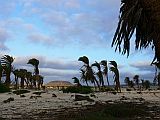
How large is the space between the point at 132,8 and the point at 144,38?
1.52m

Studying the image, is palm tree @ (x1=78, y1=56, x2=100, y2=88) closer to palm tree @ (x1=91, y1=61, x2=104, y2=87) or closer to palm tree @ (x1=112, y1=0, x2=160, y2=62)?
palm tree @ (x1=91, y1=61, x2=104, y2=87)

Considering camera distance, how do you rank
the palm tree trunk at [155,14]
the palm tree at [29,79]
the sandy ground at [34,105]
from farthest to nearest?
the palm tree at [29,79] → the sandy ground at [34,105] → the palm tree trunk at [155,14]

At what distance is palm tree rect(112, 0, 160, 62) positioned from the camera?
15312mm

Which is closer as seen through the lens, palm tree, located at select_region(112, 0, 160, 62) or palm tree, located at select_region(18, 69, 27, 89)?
palm tree, located at select_region(112, 0, 160, 62)

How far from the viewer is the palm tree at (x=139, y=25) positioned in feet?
50.2

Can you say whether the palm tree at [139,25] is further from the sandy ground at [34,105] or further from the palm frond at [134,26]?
the sandy ground at [34,105]

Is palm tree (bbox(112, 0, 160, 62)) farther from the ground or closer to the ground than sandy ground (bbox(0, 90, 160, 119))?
farther from the ground

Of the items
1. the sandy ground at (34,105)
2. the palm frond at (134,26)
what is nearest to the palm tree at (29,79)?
the sandy ground at (34,105)

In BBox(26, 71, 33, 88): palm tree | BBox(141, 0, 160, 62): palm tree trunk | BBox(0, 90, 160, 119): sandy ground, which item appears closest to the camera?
BBox(141, 0, 160, 62): palm tree trunk

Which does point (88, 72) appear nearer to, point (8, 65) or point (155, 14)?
point (8, 65)

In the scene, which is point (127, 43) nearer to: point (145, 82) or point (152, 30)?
point (152, 30)

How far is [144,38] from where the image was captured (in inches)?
669

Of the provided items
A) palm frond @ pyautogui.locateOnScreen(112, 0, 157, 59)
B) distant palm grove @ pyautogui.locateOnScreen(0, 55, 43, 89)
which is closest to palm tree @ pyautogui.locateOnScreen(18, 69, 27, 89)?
distant palm grove @ pyautogui.locateOnScreen(0, 55, 43, 89)

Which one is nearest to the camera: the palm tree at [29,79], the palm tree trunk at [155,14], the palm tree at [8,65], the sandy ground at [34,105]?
the palm tree trunk at [155,14]
